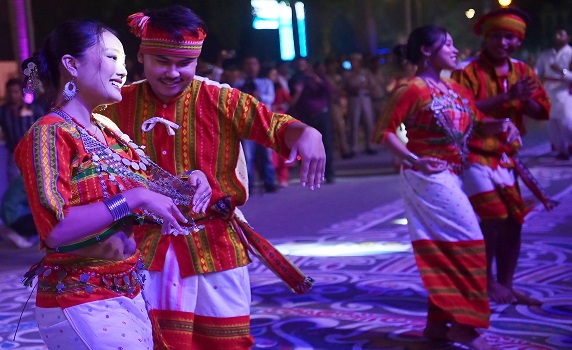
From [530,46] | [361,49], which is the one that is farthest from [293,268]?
[530,46]

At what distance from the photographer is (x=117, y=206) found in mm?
2609

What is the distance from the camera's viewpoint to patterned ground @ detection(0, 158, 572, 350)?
5238mm

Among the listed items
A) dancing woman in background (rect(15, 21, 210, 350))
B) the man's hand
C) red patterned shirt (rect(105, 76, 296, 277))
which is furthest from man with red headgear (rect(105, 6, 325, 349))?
dancing woman in background (rect(15, 21, 210, 350))

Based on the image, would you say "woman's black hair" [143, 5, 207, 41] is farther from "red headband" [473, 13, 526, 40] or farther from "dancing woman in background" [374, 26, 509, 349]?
"red headband" [473, 13, 526, 40]

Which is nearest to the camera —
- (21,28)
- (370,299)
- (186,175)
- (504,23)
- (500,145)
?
(186,175)

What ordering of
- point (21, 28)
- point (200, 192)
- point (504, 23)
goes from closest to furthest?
point (200, 192)
point (504, 23)
point (21, 28)

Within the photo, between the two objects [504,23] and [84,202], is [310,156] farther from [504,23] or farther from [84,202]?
[504,23]

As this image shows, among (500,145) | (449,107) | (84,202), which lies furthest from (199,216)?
(500,145)

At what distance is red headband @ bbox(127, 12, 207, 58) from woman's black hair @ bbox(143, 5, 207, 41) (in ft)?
0.04

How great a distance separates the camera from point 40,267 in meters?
2.76

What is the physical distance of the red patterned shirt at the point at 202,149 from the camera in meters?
3.51

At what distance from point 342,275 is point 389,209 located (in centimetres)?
343

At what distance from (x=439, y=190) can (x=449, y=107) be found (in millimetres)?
473

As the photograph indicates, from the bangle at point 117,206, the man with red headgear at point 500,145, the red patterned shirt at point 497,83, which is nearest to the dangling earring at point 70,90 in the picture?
the bangle at point 117,206
